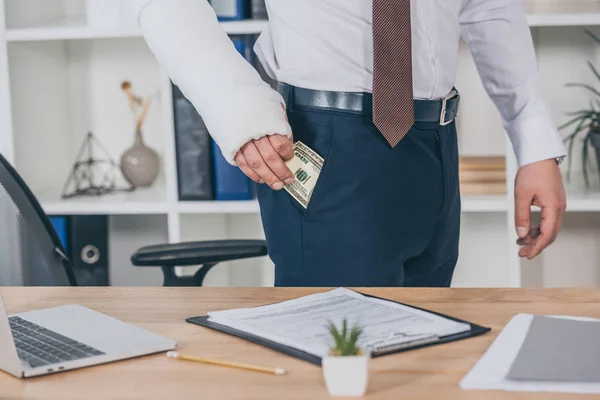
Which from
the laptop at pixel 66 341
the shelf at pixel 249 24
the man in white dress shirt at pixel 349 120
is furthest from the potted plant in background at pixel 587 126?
the laptop at pixel 66 341

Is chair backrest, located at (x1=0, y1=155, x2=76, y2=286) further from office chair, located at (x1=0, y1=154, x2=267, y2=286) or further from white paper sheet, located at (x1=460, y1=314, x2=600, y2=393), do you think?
white paper sheet, located at (x1=460, y1=314, x2=600, y2=393)

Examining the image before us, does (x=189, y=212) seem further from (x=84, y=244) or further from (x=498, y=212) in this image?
(x=498, y=212)

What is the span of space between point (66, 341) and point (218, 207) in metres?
1.40

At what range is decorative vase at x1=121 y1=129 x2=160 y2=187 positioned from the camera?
266cm

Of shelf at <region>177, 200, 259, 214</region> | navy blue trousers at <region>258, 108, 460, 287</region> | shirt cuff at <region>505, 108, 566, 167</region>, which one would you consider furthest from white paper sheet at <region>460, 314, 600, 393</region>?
shelf at <region>177, 200, 259, 214</region>

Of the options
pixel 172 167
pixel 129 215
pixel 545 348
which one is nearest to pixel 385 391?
pixel 545 348

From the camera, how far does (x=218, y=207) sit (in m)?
2.46

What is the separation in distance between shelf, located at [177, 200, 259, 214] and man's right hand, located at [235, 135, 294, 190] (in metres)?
1.03

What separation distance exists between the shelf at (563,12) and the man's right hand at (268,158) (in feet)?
3.73

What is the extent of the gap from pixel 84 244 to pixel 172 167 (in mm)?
370

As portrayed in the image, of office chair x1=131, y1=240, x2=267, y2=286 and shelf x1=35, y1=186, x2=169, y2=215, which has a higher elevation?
shelf x1=35, y1=186, x2=169, y2=215

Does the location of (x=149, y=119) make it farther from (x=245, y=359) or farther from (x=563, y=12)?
(x=245, y=359)

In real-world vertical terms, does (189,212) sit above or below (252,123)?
below

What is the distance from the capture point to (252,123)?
1380 millimetres
